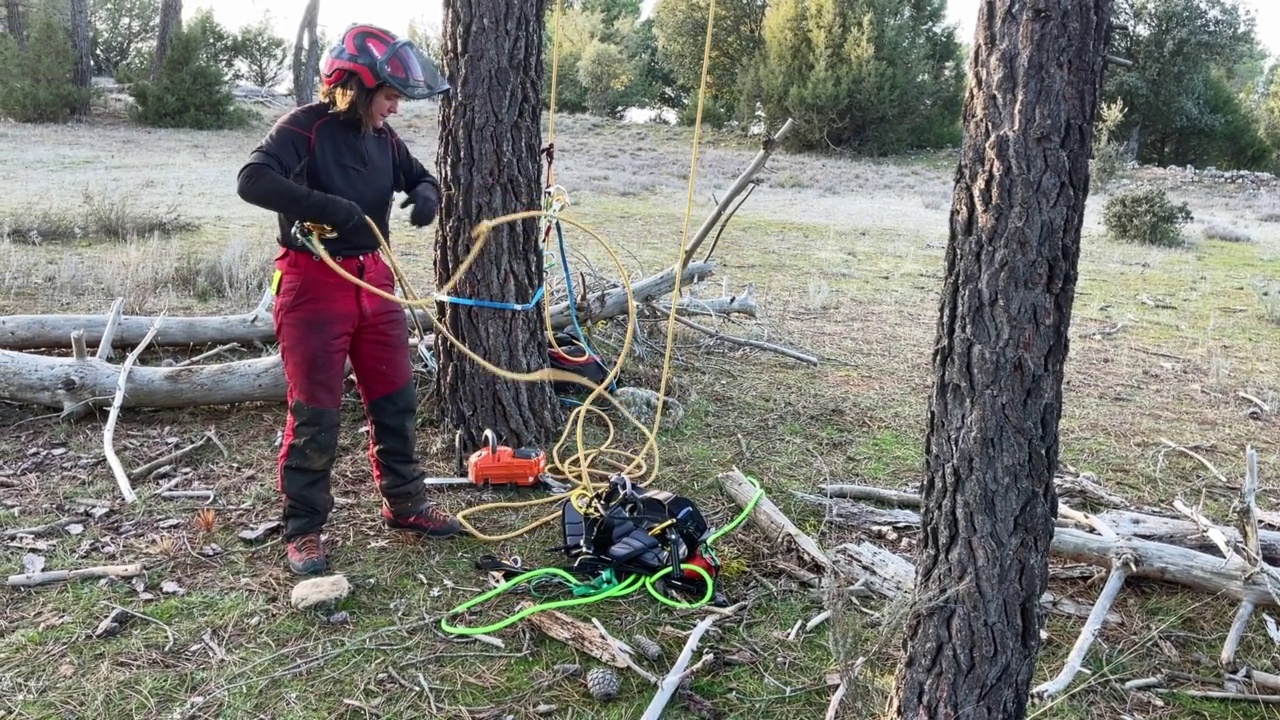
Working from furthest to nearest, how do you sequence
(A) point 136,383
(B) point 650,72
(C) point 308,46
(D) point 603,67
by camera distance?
(B) point 650,72, (D) point 603,67, (C) point 308,46, (A) point 136,383

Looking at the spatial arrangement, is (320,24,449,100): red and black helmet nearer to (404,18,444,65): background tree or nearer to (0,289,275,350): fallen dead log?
(0,289,275,350): fallen dead log

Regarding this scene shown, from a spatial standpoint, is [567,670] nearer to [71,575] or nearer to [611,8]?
[71,575]

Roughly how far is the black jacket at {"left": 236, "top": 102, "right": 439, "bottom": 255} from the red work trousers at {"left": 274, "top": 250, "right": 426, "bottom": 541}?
0.13m

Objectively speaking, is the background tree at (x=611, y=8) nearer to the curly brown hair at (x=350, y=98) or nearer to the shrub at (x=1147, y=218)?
the shrub at (x=1147, y=218)

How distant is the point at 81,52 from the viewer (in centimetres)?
2309

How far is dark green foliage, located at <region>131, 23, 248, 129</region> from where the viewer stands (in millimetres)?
23484

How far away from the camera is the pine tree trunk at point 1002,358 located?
1881 millimetres

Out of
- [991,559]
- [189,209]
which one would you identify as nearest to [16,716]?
[991,559]

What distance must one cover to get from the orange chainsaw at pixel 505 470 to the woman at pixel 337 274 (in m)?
0.45

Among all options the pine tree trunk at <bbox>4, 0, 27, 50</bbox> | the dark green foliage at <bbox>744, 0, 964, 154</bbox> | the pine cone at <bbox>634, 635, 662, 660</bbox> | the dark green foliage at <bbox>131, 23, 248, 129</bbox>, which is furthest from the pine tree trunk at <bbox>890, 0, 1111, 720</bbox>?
the dark green foliage at <bbox>744, 0, 964, 154</bbox>

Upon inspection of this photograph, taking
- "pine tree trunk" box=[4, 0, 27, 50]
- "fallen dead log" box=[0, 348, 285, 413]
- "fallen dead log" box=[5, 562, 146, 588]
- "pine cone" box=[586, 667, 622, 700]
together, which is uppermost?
"pine tree trunk" box=[4, 0, 27, 50]

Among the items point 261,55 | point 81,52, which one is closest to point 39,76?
point 81,52

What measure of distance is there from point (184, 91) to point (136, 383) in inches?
879

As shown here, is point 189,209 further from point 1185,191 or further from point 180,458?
point 1185,191
